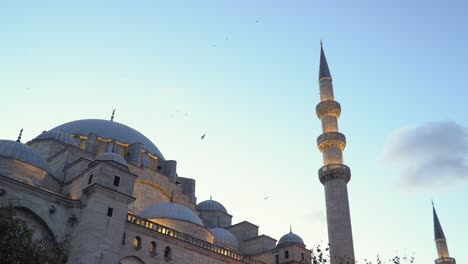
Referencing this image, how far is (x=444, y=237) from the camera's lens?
131 feet

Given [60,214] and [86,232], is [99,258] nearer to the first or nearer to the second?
Result: [86,232]

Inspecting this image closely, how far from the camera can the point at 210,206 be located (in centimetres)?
3353

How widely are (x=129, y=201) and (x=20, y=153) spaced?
5.22 metres

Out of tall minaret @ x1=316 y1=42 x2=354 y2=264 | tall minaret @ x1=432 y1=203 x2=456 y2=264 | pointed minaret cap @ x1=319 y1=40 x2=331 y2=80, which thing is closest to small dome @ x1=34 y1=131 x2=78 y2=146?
tall minaret @ x1=316 y1=42 x2=354 y2=264

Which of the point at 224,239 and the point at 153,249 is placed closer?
the point at 153,249

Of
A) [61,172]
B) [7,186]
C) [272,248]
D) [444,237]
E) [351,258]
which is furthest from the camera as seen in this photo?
[444,237]

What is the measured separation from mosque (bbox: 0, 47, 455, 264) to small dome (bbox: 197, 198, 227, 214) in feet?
0.23

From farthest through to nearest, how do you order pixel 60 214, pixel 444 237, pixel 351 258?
pixel 444 237 → pixel 351 258 → pixel 60 214

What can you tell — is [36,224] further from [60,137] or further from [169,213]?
[60,137]

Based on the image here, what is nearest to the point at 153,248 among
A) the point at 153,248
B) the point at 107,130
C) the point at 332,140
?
the point at 153,248

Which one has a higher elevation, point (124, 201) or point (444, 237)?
point (444, 237)

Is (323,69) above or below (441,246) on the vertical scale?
above

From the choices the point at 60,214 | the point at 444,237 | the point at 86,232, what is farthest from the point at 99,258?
the point at 444,237

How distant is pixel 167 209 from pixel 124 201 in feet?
16.5
